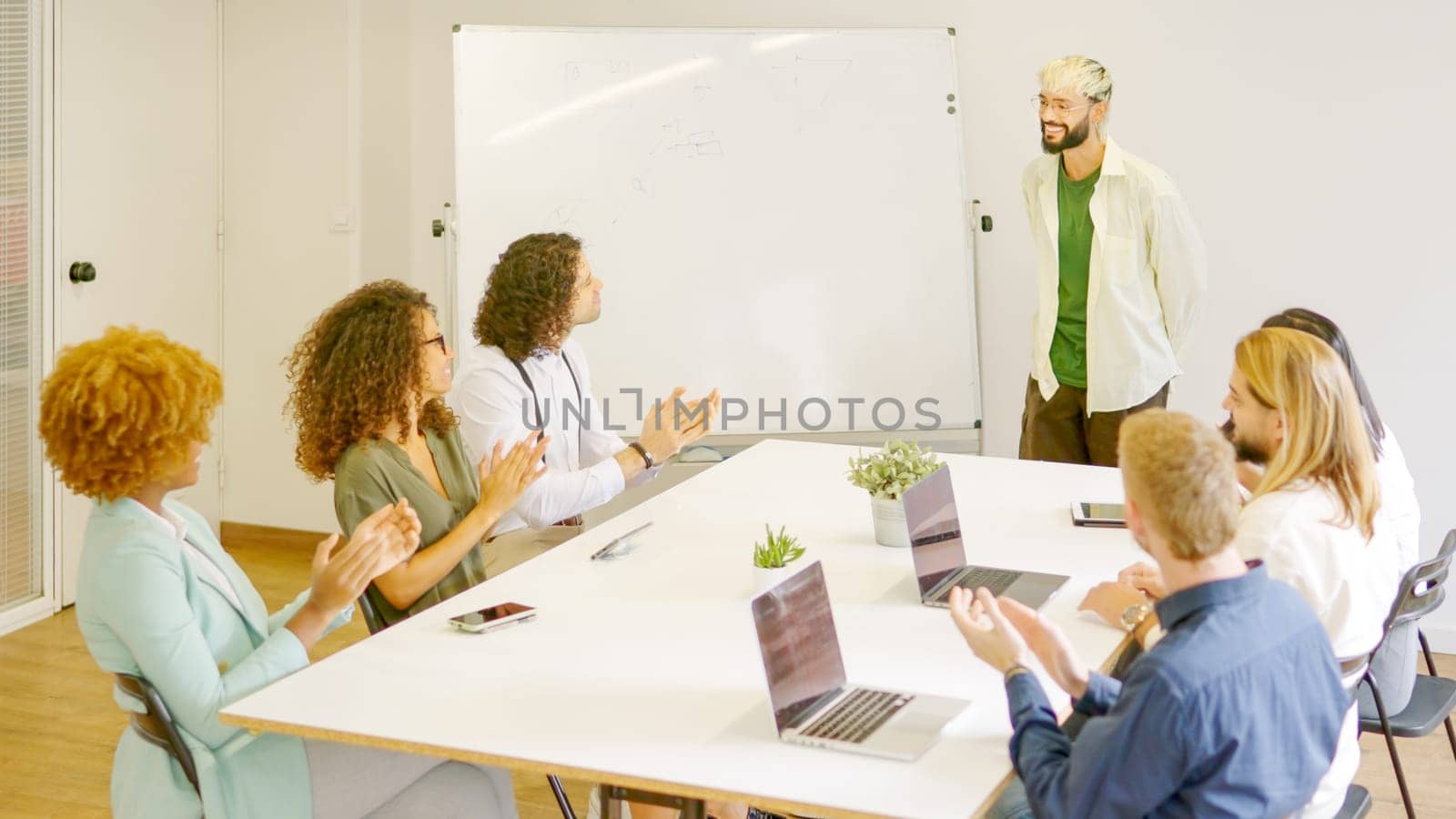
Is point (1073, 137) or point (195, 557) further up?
point (1073, 137)

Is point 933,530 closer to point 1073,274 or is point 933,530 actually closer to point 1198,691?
point 1198,691

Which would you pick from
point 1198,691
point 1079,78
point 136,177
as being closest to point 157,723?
point 1198,691

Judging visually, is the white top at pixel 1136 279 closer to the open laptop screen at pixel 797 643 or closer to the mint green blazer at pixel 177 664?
the open laptop screen at pixel 797 643

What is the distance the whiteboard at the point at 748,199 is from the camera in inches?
187

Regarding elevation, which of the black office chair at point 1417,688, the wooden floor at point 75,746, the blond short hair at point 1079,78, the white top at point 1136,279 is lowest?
the wooden floor at point 75,746

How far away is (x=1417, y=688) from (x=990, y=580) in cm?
99

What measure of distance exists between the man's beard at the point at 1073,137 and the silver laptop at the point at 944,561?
1706mm

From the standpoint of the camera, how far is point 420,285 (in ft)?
17.7

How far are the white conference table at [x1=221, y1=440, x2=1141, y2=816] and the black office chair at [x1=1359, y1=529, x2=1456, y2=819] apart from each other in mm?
481

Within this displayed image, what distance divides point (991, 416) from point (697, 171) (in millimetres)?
1338

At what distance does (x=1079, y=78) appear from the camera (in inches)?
161

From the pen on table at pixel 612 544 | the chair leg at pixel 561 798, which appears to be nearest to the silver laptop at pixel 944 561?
the pen on table at pixel 612 544

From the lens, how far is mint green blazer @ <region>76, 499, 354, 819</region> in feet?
6.85

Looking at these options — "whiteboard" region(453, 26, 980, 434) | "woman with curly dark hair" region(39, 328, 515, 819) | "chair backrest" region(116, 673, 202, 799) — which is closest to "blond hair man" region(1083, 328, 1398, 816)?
"woman with curly dark hair" region(39, 328, 515, 819)
